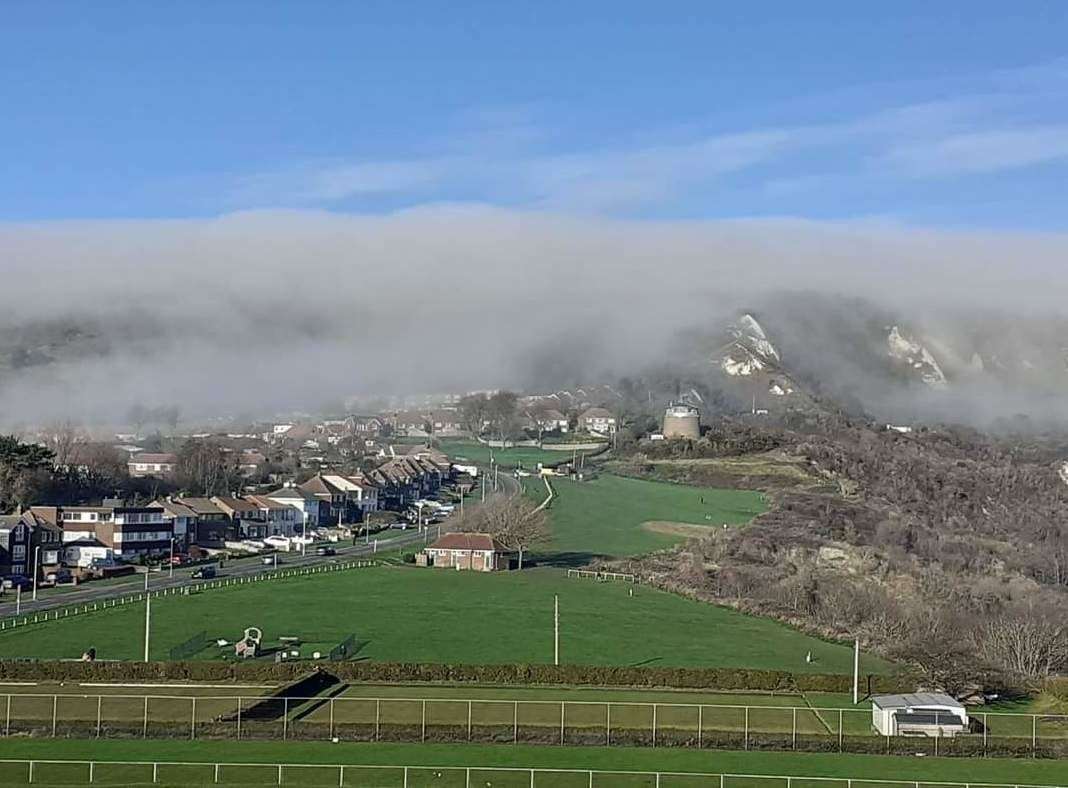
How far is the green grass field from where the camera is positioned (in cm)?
12088

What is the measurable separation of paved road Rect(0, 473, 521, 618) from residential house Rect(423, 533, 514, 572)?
5.72 metres

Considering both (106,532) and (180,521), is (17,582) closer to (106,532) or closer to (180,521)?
(106,532)

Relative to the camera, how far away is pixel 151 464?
104m

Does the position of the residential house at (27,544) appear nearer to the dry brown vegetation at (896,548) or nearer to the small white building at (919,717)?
the dry brown vegetation at (896,548)

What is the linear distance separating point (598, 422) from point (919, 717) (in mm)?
109611

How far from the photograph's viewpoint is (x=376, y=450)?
431ft

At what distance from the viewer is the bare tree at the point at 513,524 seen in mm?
73188

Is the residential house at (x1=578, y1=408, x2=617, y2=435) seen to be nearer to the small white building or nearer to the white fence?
the white fence

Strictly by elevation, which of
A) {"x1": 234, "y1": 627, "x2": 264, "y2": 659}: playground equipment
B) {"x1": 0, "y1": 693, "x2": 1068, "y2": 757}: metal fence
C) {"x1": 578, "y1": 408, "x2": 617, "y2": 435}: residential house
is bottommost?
{"x1": 234, "y1": 627, "x2": 264, "y2": 659}: playground equipment

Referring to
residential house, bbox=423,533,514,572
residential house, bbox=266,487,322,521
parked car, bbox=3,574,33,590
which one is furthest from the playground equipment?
residential house, bbox=266,487,322,521

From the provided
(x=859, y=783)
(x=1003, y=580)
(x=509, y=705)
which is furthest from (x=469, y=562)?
(x=859, y=783)

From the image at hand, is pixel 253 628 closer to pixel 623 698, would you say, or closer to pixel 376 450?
pixel 623 698

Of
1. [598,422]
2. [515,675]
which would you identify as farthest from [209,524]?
[598,422]

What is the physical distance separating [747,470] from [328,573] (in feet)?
175
